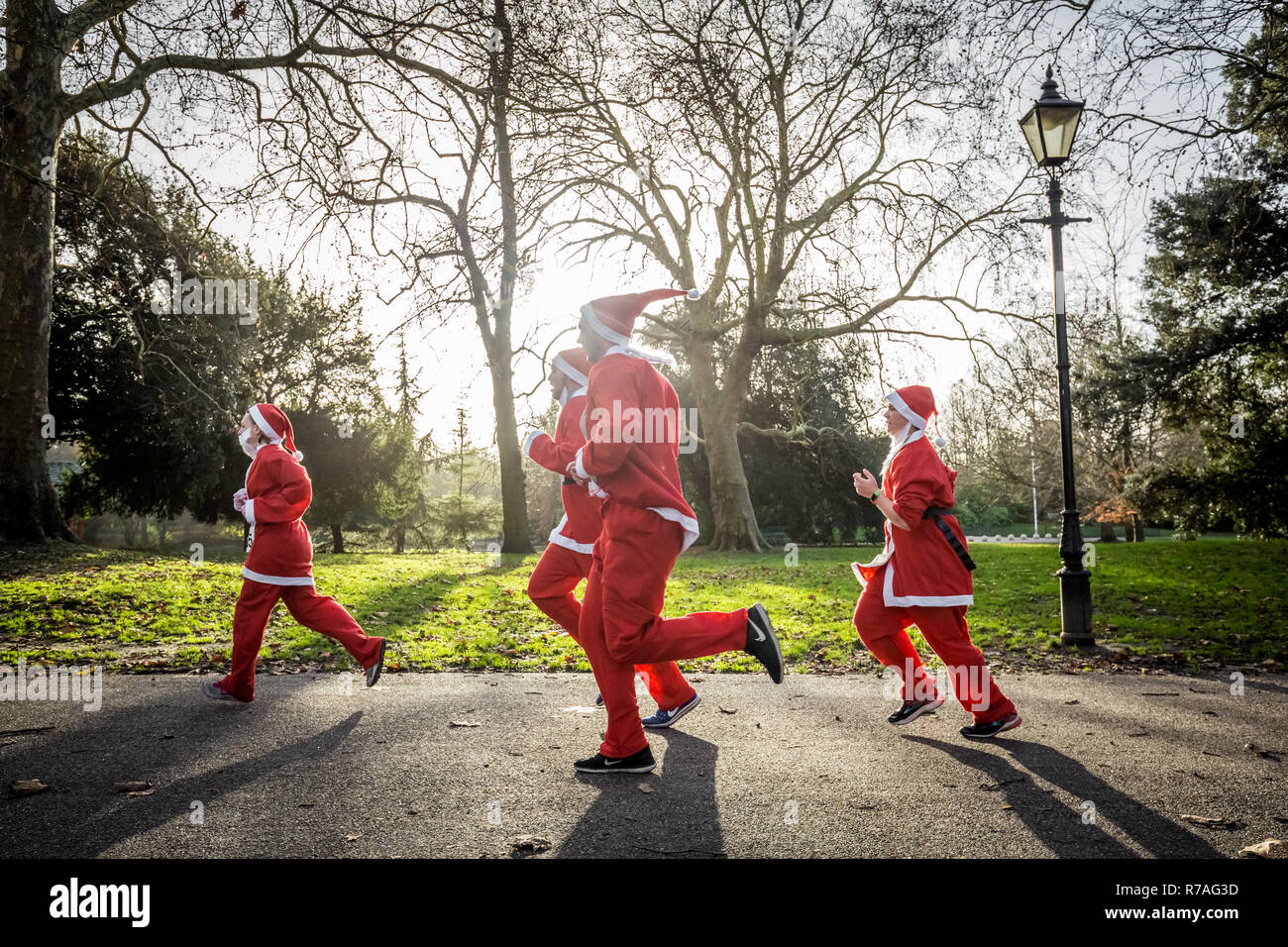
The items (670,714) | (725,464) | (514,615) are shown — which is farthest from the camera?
(725,464)

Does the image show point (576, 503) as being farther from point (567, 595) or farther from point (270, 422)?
point (270, 422)

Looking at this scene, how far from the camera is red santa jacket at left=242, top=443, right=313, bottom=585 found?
546 centimetres

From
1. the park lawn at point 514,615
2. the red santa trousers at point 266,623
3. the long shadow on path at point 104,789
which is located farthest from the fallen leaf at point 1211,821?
the red santa trousers at point 266,623

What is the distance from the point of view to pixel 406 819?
3365 millimetres

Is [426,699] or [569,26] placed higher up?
[569,26]

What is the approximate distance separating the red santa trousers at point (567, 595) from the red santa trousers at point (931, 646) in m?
1.23

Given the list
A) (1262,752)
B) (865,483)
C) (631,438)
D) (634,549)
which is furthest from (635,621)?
(1262,752)

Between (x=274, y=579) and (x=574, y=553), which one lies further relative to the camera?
(x=274, y=579)

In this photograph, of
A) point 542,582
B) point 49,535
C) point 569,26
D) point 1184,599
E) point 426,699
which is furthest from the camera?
point 49,535

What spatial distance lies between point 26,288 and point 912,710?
15.4m

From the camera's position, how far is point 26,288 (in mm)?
13523

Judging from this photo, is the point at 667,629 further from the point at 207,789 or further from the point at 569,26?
the point at 569,26
